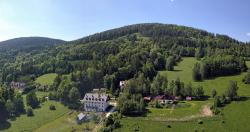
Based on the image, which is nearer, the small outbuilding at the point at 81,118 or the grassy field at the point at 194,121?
the grassy field at the point at 194,121

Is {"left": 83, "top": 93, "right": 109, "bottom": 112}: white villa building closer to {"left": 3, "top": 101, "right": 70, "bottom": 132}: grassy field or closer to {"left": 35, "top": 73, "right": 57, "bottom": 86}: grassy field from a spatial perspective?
{"left": 3, "top": 101, "right": 70, "bottom": 132}: grassy field

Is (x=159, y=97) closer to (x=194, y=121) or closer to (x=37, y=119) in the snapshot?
(x=194, y=121)

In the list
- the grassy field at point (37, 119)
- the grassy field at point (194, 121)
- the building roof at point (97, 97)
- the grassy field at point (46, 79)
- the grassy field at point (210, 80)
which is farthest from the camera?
the grassy field at point (46, 79)

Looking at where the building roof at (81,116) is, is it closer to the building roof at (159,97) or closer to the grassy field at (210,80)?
the building roof at (159,97)

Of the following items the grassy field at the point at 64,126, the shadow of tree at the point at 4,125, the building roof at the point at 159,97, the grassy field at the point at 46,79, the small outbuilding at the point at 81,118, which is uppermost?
the grassy field at the point at 46,79

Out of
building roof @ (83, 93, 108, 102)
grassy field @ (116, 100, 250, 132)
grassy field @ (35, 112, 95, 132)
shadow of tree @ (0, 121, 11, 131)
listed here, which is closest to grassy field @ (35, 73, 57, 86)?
building roof @ (83, 93, 108, 102)

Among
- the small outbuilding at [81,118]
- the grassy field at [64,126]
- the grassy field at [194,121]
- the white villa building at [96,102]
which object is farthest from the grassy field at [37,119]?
the grassy field at [194,121]
